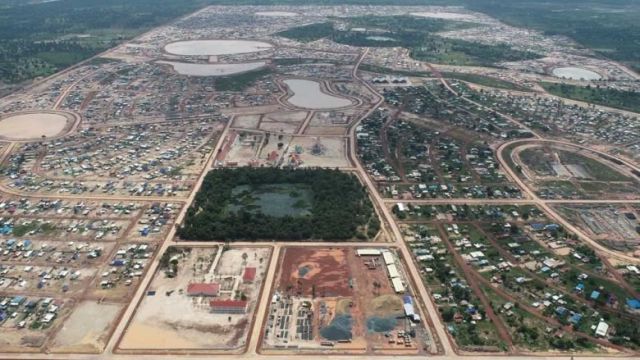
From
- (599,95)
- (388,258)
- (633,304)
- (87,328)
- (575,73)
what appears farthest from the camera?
(575,73)

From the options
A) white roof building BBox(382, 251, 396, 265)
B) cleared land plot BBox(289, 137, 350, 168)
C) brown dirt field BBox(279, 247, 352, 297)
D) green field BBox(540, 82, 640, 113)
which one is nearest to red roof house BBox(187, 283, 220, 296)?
brown dirt field BBox(279, 247, 352, 297)

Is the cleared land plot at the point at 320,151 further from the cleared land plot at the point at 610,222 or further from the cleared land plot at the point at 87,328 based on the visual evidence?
the cleared land plot at the point at 87,328

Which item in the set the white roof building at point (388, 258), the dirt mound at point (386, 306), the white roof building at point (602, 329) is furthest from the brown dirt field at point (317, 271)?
the white roof building at point (602, 329)

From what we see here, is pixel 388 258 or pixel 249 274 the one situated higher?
pixel 249 274

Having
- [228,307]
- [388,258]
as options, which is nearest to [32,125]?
[228,307]

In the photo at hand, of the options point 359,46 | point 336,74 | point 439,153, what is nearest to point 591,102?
point 439,153

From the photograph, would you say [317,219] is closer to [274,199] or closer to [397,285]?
[274,199]

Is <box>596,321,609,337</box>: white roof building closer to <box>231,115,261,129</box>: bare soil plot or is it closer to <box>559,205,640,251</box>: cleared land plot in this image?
<box>559,205,640,251</box>: cleared land plot

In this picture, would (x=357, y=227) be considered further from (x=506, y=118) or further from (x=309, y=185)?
(x=506, y=118)
